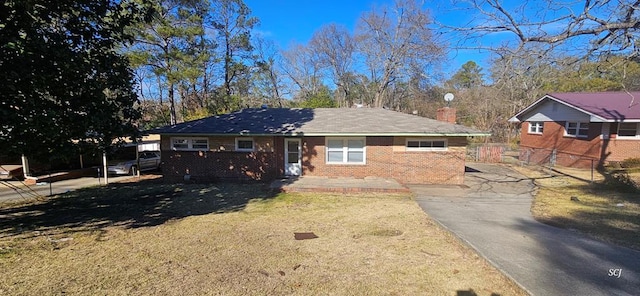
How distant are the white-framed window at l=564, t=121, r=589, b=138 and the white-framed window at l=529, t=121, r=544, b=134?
91.3 inches

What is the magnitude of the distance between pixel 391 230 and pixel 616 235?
15.8 feet

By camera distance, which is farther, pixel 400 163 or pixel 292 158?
pixel 292 158

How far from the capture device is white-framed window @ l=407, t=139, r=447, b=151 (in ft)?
40.4

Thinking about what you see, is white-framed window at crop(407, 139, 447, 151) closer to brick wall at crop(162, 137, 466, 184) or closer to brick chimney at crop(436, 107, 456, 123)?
brick wall at crop(162, 137, 466, 184)

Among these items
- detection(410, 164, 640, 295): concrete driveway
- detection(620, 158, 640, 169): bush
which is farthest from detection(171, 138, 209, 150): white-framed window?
detection(620, 158, 640, 169): bush

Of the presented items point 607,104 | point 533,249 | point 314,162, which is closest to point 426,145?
point 314,162

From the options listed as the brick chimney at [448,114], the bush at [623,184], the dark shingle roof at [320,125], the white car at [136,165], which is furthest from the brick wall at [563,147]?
the white car at [136,165]

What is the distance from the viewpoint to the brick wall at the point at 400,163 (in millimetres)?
12312

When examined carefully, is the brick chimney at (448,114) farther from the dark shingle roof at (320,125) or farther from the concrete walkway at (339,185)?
the concrete walkway at (339,185)

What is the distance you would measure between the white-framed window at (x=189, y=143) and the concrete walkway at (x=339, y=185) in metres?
3.98

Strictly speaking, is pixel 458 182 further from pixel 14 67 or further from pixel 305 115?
pixel 14 67

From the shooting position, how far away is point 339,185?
36.4 feet

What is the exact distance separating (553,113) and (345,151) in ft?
52.0

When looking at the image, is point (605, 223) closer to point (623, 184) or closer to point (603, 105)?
point (623, 184)
